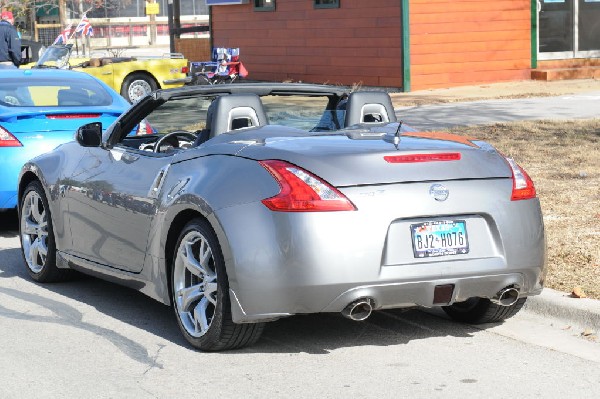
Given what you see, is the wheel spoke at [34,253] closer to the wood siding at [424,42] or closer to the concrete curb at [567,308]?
the concrete curb at [567,308]

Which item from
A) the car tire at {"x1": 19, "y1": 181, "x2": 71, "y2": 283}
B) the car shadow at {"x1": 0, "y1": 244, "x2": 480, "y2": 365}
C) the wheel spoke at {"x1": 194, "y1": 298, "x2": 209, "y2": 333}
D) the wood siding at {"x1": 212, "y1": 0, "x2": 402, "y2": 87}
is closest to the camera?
the wheel spoke at {"x1": 194, "y1": 298, "x2": 209, "y2": 333}

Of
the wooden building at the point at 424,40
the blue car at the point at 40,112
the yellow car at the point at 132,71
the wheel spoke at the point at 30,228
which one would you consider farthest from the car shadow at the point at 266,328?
the yellow car at the point at 132,71

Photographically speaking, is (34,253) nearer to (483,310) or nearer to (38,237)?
(38,237)

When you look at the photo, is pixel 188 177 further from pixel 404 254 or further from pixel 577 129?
pixel 577 129

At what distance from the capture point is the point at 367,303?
19.4 feet

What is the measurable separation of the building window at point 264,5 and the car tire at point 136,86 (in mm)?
4505

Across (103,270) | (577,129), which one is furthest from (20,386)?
(577,129)

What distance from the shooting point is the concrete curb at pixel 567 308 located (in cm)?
665

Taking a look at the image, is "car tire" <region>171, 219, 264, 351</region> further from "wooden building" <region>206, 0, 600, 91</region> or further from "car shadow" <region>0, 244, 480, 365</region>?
"wooden building" <region>206, 0, 600, 91</region>

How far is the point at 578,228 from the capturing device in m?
9.05

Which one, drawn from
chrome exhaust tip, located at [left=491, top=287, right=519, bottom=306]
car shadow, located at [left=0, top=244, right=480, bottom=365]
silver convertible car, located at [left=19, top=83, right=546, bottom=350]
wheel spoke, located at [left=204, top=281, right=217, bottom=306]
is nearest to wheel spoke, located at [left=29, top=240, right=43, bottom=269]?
car shadow, located at [left=0, top=244, right=480, bottom=365]

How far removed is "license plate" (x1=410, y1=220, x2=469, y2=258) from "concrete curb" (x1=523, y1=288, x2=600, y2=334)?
1073 mm

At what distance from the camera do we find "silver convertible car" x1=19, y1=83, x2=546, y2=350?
19.2 feet

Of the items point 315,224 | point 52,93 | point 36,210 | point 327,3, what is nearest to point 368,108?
point 315,224
